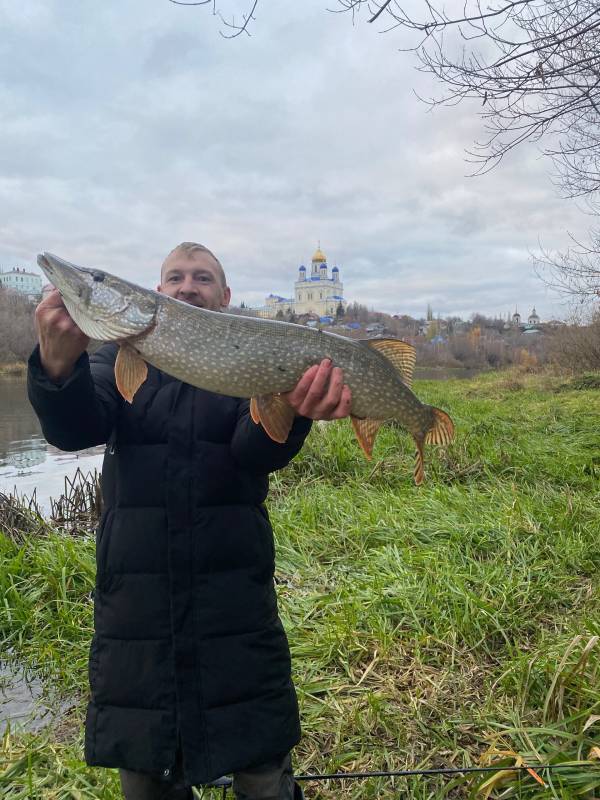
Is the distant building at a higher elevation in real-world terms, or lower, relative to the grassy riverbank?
higher

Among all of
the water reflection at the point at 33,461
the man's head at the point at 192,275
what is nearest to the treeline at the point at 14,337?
the water reflection at the point at 33,461

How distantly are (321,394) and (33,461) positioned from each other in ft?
31.2

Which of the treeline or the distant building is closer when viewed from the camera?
the treeline

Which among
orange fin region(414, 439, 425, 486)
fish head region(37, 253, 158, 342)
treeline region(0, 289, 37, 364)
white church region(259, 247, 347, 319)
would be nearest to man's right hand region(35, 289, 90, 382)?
fish head region(37, 253, 158, 342)

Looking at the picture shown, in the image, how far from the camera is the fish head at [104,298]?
1.90m

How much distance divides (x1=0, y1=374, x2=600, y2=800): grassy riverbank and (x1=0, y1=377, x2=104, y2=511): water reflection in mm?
3024

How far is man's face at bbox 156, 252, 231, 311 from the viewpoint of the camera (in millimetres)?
2209

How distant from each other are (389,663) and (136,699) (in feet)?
5.38

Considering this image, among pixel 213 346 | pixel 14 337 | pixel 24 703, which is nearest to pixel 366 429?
pixel 213 346

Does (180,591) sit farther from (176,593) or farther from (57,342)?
(57,342)

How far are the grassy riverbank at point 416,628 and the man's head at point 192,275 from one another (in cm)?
196

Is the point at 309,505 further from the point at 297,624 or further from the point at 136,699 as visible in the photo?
the point at 136,699

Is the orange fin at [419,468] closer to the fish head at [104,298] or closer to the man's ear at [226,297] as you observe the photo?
the man's ear at [226,297]

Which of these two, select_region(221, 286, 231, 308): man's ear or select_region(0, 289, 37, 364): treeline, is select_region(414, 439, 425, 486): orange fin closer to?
select_region(221, 286, 231, 308): man's ear
